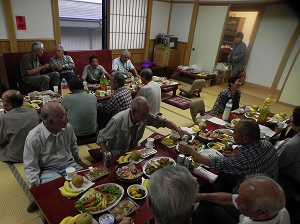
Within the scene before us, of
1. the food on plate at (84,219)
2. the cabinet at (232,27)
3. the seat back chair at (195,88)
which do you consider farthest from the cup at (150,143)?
the cabinet at (232,27)

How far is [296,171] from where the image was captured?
2.17m

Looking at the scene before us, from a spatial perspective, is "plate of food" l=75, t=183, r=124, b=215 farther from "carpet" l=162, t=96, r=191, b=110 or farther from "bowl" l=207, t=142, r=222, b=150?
"carpet" l=162, t=96, r=191, b=110

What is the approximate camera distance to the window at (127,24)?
6477 mm

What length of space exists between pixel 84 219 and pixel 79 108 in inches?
73.0

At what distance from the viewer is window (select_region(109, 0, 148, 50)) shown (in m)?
6.48

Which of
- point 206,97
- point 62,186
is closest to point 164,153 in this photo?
point 62,186

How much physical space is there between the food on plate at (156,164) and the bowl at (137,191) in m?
0.19

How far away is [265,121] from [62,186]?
280 centimetres

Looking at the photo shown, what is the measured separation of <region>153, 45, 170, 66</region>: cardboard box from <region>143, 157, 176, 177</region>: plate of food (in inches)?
238

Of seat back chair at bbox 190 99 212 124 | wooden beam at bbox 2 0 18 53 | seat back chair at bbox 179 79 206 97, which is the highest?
wooden beam at bbox 2 0 18 53

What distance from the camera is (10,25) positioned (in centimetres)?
463

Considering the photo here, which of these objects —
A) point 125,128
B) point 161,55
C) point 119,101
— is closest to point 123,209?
point 125,128

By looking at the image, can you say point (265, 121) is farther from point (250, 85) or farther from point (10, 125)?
point (250, 85)

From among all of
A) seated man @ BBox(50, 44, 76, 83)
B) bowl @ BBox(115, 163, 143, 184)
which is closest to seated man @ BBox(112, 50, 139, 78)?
seated man @ BBox(50, 44, 76, 83)
